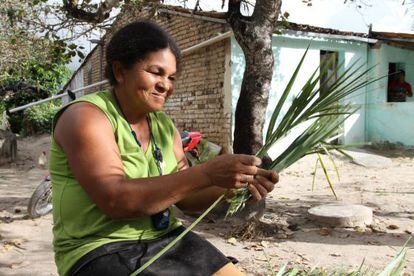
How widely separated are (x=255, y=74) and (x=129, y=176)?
290cm

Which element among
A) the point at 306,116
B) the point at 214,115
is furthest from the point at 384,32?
the point at 306,116

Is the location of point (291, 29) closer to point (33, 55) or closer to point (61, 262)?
point (33, 55)

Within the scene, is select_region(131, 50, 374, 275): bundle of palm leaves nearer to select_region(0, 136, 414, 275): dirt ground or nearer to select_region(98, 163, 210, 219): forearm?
select_region(98, 163, 210, 219): forearm

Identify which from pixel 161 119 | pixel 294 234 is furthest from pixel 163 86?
pixel 294 234

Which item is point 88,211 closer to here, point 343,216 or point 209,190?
point 209,190

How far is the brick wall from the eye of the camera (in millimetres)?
8172

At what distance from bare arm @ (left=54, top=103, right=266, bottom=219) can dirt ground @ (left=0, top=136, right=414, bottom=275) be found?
2.74 ft

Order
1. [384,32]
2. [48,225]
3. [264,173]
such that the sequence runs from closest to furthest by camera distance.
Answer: [264,173] → [48,225] → [384,32]

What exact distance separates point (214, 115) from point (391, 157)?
3.80 metres

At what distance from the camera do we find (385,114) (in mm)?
10102

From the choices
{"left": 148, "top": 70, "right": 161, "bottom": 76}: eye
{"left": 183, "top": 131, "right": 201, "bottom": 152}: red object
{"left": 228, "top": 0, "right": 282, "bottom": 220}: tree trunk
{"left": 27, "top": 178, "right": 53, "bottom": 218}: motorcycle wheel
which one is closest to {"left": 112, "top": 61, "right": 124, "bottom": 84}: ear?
{"left": 148, "top": 70, "right": 161, "bottom": 76}: eye

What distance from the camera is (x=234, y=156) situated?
132 cm

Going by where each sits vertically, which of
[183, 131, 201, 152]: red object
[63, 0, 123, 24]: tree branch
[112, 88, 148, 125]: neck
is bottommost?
[183, 131, 201, 152]: red object

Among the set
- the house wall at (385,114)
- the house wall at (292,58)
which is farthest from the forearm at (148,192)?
the house wall at (385,114)
